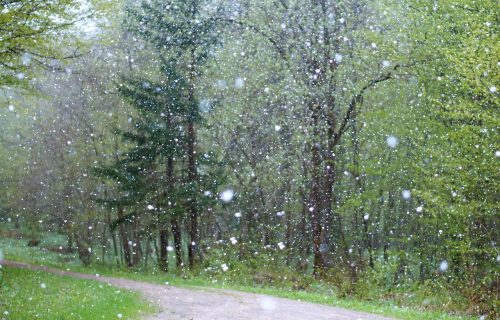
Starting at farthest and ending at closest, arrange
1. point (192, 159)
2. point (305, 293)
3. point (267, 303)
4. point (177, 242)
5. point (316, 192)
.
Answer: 1. point (177, 242)
2. point (192, 159)
3. point (316, 192)
4. point (305, 293)
5. point (267, 303)

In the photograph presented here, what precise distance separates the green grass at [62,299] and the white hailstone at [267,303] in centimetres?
234

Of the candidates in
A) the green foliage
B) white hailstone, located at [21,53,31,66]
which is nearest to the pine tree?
white hailstone, located at [21,53,31,66]

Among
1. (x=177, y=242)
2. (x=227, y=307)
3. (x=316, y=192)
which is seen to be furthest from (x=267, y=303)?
(x=177, y=242)

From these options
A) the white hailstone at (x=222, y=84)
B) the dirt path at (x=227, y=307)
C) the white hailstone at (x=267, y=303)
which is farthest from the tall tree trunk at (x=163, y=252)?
the white hailstone at (x=267, y=303)

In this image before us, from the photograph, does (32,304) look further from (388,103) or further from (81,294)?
(388,103)

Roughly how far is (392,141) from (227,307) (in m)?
11.2

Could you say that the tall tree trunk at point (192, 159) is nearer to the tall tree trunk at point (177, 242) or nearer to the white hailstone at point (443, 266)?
the tall tree trunk at point (177, 242)

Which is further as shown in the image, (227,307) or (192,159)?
(192,159)

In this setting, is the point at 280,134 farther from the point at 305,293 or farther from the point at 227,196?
the point at 305,293

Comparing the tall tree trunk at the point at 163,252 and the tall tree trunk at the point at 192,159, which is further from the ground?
the tall tree trunk at the point at 192,159

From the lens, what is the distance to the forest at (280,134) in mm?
14289

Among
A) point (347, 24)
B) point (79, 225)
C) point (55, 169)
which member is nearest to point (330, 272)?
point (347, 24)

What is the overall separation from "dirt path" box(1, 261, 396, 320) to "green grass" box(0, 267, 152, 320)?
570 mm

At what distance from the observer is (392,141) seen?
20.4 m
